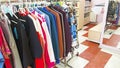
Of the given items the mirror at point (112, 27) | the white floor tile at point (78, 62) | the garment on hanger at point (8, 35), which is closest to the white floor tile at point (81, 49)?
the white floor tile at point (78, 62)

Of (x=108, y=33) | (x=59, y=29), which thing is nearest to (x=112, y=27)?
(x=108, y=33)

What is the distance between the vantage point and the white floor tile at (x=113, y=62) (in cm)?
214

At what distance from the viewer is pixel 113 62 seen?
2.27 meters

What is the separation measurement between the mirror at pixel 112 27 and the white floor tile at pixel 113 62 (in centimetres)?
33

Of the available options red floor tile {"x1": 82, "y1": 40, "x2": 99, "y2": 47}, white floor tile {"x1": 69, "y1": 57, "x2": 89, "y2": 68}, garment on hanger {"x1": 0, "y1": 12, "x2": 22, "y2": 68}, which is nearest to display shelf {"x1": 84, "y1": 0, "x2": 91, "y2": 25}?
red floor tile {"x1": 82, "y1": 40, "x2": 99, "y2": 47}

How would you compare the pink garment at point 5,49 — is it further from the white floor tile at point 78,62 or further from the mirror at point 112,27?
the mirror at point 112,27

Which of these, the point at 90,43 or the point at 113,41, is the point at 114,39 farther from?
the point at 90,43

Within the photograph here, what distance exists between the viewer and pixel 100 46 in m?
2.88

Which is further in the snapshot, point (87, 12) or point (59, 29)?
point (87, 12)

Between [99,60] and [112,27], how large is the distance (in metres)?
0.93

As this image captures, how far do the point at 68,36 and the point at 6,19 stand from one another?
2.89 ft

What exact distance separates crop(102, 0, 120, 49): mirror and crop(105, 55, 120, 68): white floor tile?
0.33 meters

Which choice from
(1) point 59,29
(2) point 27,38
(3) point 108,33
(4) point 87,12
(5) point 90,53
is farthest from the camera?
(4) point 87,12

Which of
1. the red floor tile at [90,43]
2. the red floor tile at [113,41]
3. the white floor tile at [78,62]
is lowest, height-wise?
the white floor tile at [78,62]
